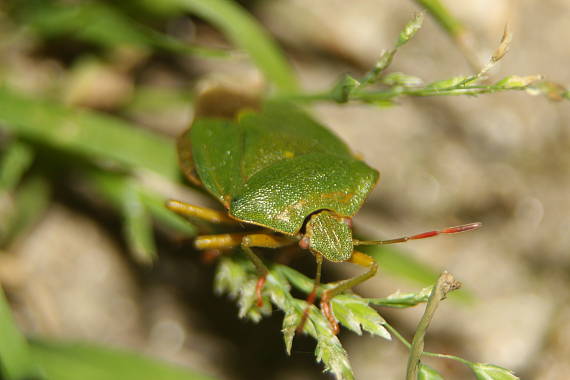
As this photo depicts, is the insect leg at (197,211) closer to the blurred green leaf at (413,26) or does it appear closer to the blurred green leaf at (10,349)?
the blurred green leaf at (10,349)

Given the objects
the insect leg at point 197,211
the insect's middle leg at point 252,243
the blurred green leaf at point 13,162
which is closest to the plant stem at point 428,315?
the insect's middle leg at point 252,243

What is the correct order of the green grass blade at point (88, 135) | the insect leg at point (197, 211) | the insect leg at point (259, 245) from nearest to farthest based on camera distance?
the insect leg at point (259, 245) → the insect leg at point (197, 211) → the green grass blade at point (88, 135)

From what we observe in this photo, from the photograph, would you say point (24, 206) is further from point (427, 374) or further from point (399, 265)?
point (427, 374)

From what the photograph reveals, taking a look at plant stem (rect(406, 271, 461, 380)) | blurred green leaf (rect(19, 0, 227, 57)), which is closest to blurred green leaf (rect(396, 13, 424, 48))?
plant stem (rect(406, 271, 461, 380))

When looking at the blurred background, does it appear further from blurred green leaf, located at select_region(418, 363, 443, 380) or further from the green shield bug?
blurred green leaf, located at select_region(418, 363, 443, 380)

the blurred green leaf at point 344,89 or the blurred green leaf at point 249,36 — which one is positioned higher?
the blurred green leaf at point 249,36

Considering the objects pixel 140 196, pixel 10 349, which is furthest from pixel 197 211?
pixel 10 349
